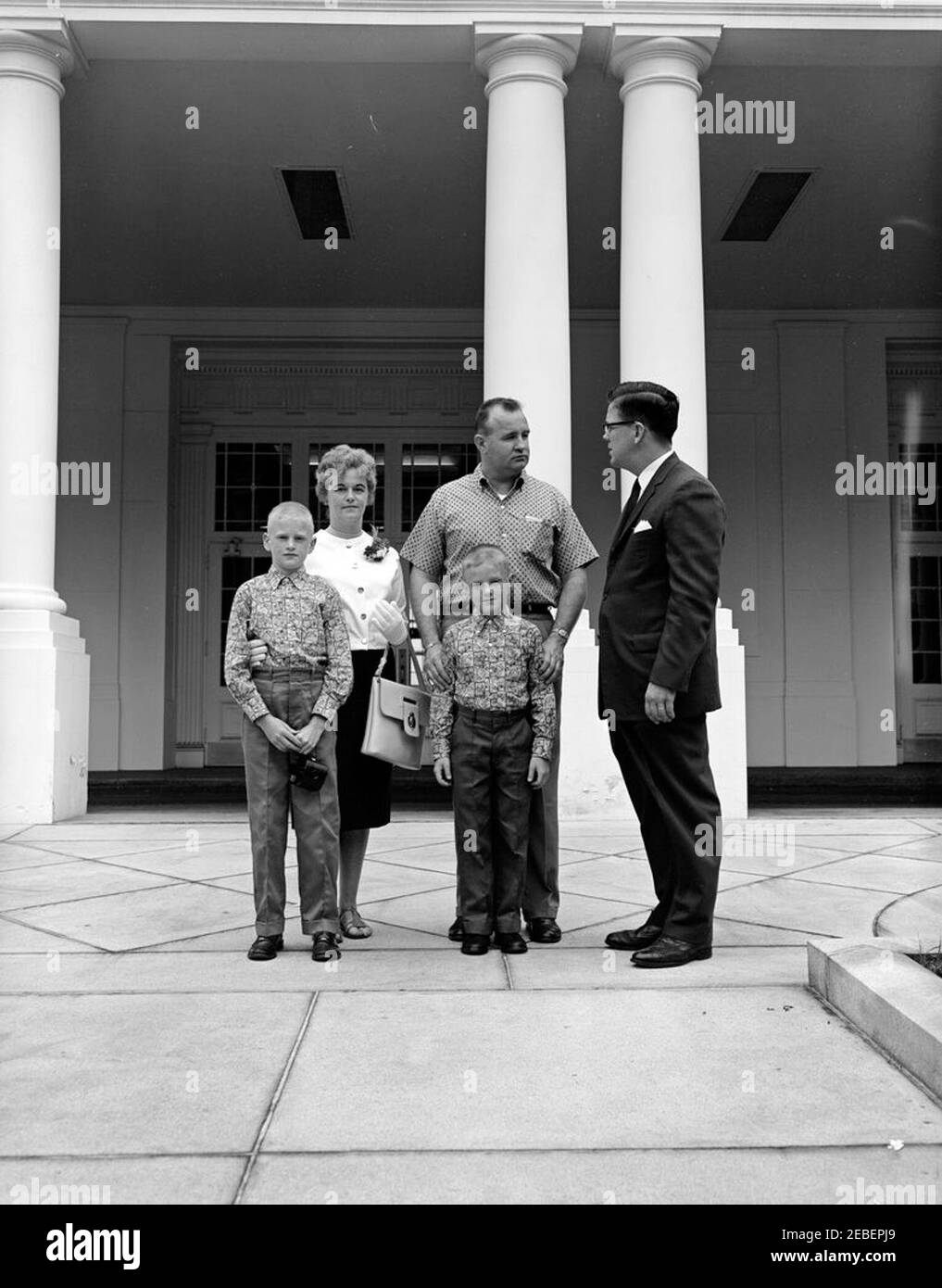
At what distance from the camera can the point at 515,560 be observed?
13.1 ft

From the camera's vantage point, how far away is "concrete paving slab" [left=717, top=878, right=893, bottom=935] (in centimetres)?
429

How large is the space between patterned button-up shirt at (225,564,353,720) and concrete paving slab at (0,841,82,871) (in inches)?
101

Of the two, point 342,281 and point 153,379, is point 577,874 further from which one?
point 153,379

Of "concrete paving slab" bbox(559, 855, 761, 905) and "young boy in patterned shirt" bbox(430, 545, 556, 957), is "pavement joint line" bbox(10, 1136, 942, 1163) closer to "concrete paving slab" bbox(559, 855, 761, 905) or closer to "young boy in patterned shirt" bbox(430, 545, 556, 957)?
"young boy in patterned shirt" bbox(430, 545, 556, 957)

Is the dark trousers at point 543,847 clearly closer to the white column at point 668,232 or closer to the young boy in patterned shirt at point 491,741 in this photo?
the young boy in patterned shirt at point 491,741

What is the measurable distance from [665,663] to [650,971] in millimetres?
966

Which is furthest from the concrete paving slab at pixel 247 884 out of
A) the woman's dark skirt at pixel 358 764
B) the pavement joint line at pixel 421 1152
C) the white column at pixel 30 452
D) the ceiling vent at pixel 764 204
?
the ceiling vent at pixel 764 204

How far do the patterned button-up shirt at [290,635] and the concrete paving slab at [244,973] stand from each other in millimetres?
801

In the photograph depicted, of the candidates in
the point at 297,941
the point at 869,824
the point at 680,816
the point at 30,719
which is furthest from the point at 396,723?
the point at 869,824

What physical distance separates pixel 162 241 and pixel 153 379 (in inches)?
80.0

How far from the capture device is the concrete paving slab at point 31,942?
3928 mm

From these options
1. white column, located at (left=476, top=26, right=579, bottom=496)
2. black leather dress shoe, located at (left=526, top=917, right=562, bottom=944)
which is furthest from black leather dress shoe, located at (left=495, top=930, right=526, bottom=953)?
white column, located at (left=476, top=26, right=579, bottom=496)
